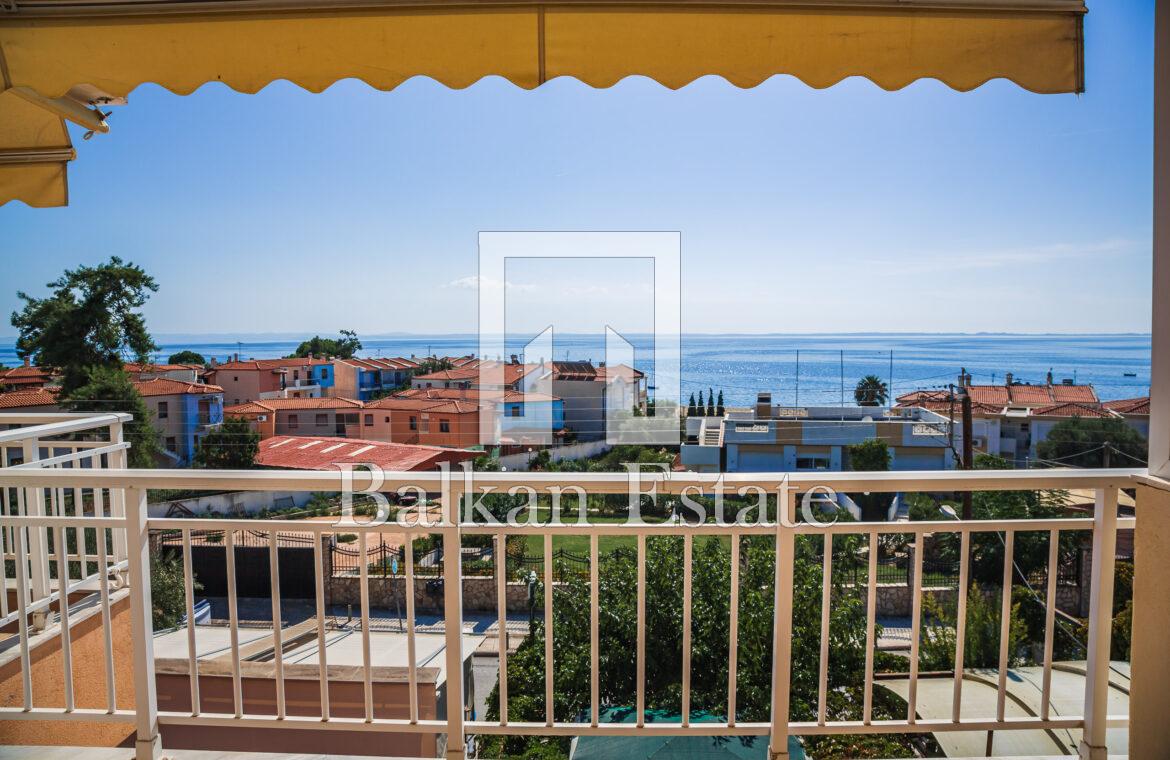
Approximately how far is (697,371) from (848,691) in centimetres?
1796

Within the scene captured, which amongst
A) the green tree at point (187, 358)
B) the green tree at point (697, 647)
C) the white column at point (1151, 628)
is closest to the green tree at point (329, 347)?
the green tree at point (187, 358)

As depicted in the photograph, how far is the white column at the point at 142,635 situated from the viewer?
1808 millimetres

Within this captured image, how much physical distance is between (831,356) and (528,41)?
1116 inches

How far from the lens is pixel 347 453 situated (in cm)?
1481

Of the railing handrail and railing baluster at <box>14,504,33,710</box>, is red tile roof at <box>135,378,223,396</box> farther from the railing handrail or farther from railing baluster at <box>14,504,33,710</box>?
the railing handrail

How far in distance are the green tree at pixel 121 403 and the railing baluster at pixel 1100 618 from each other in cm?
2109

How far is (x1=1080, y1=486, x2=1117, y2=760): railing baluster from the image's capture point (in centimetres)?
174

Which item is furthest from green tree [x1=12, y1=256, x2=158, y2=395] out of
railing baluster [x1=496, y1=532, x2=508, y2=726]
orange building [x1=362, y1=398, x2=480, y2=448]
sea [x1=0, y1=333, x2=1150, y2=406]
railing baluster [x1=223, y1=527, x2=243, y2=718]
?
railing baluster [x1=496, y1=532, x2=508, y2=726]

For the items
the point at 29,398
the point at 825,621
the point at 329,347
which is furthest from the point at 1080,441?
the point at 29,398

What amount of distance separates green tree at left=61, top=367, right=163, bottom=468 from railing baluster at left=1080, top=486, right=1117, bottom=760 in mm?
21087

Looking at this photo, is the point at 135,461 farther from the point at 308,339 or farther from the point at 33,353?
the point at 308,339

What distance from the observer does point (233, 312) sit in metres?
30.8

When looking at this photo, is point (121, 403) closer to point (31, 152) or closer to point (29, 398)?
point (29, 398)

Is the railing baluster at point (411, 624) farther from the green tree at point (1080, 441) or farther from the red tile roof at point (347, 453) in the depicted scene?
the green tree at point (1080, 441)
